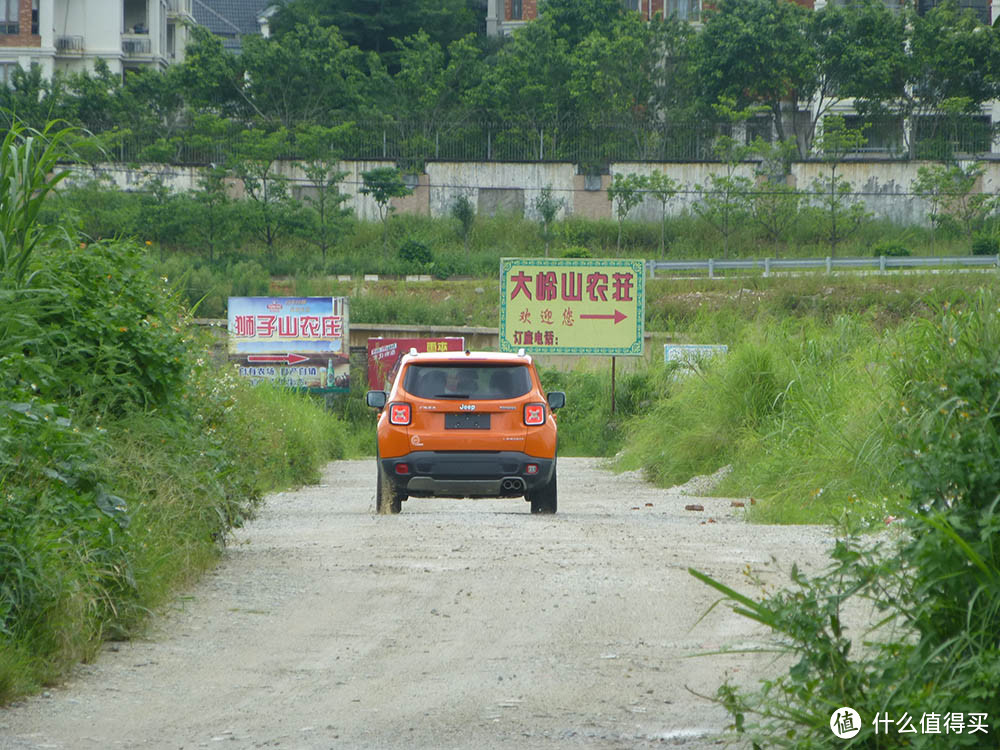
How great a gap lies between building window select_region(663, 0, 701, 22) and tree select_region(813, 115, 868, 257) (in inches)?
503

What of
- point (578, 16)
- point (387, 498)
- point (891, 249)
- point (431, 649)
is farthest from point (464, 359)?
point (578, 16)

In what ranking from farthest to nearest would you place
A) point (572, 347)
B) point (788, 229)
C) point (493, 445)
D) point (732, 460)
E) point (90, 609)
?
point (788, 229), point (572, 347), point (732, 460), point (493, 445), point (90, 609)

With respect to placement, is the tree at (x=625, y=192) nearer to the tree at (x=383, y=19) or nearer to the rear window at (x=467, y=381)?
the tree at (x=383, y=19)

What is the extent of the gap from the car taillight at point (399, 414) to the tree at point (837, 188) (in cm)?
4097

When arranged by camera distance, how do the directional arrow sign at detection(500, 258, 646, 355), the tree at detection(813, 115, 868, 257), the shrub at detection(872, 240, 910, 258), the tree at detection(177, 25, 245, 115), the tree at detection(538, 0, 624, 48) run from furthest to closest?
the tree at detection(538, 0, 624, 48)
the tree at detection(177, 25, 245, 115)
the tree at detection(813, 115, 868, 257)
the shrub at detection(872, 240, 910, 258)
the directional arrow sign at detection(500, 258, 646, 355)

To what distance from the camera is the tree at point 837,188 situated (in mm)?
51750

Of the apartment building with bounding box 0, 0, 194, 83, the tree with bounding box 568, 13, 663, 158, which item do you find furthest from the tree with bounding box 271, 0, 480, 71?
the tree with bounding box 568, 13, 663, 158

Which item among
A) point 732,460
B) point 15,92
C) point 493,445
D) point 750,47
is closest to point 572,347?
point 732,460

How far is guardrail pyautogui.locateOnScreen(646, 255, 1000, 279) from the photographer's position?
146ft

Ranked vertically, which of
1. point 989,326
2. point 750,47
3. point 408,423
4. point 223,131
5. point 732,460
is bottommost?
point 732,460

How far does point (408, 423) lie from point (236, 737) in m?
7.73

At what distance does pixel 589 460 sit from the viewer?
1101 inches

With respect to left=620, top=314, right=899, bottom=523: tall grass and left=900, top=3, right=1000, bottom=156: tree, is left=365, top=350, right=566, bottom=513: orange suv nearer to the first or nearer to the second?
left=620, top=314, right=899, bottom=523: tall grass

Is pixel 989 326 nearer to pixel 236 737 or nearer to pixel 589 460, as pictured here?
pixel 236 737
